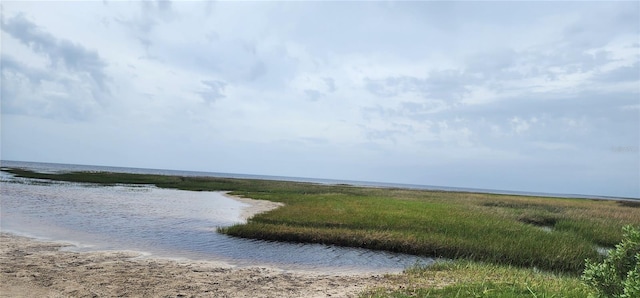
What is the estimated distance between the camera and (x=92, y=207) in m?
32.6

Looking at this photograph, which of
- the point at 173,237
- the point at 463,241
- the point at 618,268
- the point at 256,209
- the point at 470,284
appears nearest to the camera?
the point at 618,268

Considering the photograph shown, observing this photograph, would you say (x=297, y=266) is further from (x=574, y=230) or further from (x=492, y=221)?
(x=574, y=230)

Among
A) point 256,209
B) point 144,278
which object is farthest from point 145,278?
point 256,209

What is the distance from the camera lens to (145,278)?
12.6 meters

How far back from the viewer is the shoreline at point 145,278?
1113cm

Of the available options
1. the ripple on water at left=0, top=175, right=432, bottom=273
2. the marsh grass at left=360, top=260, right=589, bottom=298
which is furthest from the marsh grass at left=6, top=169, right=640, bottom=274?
the marsh grass at left=360, top=260, right=589, bottom=298

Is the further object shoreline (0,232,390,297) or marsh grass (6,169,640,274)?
marsh grass (6,169,640,274)

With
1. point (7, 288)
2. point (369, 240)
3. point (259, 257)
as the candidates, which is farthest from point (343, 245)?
point (7, 288)

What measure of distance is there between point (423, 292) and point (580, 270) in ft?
35.0

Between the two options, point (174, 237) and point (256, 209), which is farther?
point (256, 209)

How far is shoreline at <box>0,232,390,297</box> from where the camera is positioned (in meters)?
11.1

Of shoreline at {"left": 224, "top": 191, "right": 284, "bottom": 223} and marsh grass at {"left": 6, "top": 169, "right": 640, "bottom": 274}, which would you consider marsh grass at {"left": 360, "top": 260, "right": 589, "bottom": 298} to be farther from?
shoreline at {"left": 224, "top": 191, "right": 284, "bottom": 223}

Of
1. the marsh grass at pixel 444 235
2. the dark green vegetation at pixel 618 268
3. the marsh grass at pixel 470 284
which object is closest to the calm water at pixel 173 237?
the marsh grass at pixel 444 235

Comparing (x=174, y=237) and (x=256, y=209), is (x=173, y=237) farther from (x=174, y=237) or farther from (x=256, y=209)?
(x=256, y=209)
